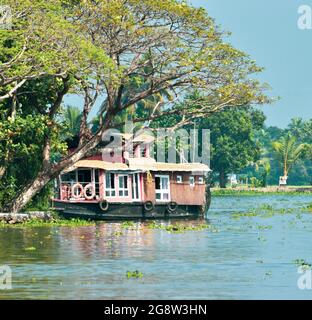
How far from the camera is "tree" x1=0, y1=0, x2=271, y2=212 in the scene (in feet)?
137

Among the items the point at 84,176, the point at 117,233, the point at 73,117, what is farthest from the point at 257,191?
the point at 117,233

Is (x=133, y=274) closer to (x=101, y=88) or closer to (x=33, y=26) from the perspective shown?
(x=33, y=26)

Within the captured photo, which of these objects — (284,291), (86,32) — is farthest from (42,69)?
(284,291)

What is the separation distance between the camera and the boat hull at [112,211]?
164 feet

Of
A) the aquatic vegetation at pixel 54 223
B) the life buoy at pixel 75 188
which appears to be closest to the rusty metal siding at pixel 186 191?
the life buoy at pixel 75 188

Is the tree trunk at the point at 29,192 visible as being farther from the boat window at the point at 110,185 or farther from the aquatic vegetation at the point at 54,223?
the boat window at the point at 110,185

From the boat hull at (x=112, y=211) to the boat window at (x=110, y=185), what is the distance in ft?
2.72

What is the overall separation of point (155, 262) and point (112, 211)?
20.9 metres

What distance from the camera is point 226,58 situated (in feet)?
159

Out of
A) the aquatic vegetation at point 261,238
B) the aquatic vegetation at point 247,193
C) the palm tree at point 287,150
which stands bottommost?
the aquatic vegetation at point 261,238

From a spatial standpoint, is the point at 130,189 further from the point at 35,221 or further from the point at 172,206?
the point at 35,221

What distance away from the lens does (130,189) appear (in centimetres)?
5253

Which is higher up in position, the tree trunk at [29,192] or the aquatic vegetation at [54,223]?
the tree trunk at [29,192]

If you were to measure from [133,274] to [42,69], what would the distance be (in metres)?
17.5
